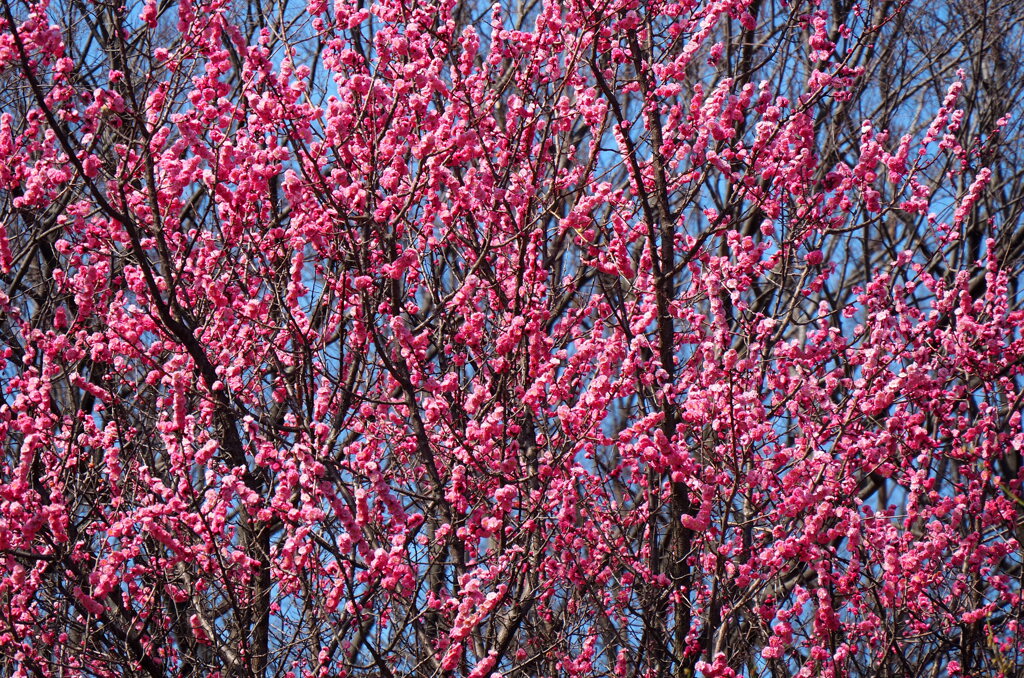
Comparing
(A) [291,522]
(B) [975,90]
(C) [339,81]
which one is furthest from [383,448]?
(B) [975,90]

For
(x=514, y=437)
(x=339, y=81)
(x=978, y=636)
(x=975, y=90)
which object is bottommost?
(x=978, y=636)

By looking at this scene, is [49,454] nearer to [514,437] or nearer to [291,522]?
[291,522]

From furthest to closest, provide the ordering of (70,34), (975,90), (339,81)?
(975,90) → (70,34) → (339,81)

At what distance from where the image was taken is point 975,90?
11477mm

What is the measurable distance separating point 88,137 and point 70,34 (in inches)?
164

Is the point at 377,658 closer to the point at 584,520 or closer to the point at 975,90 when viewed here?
the point at 584,520

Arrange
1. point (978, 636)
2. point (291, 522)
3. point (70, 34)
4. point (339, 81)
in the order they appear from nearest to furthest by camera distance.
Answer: point (291, 522) → point (339, 81) → point (978, 636) → point (70, 34)

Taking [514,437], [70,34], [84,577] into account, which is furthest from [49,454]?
[70,34]

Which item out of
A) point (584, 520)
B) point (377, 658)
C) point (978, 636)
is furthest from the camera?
point (584, 520)

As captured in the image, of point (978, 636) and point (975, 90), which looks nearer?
point (978, 636)

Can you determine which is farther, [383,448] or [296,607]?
[383,448]

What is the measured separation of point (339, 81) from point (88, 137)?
1757 millimetres

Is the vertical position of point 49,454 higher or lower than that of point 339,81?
lower

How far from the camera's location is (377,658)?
4609 millimetres
